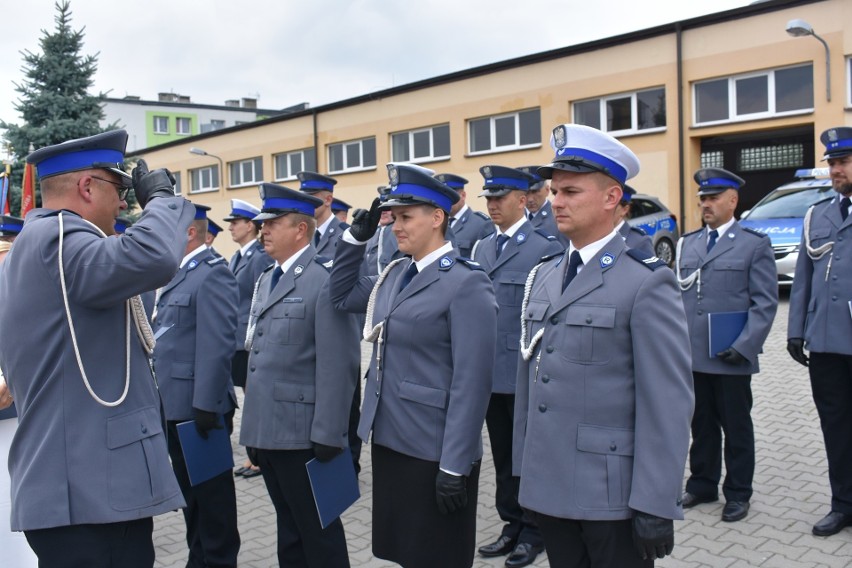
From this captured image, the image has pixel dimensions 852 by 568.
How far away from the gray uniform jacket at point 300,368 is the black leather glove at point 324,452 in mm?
26

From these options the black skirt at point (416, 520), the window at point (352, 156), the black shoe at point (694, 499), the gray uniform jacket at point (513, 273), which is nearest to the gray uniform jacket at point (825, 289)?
the black shoe at point (694, 499)

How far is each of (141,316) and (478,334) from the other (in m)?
1.33

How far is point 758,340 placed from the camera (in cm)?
496

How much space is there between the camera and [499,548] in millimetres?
4547

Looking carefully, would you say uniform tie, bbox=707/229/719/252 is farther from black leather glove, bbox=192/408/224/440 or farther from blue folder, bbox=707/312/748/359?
black leather glove, bbox=192/408/224/440

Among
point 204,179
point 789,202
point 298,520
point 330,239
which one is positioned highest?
point 204,179

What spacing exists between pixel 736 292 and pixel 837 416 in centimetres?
97

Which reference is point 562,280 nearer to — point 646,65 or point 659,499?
point 659,499

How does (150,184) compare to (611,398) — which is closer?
(611,398)

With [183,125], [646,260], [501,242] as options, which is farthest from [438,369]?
[183,125]

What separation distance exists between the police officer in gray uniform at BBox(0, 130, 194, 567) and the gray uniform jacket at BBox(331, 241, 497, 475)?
3.28 feet

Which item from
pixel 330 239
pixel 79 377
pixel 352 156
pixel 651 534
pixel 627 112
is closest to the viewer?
pixel 651 534

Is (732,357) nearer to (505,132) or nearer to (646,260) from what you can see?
(646,260)

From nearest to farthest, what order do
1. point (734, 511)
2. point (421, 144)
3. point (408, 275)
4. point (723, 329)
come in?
point (408, 275) < point (734, 511) < point (723, 329) < point (421, 144)
